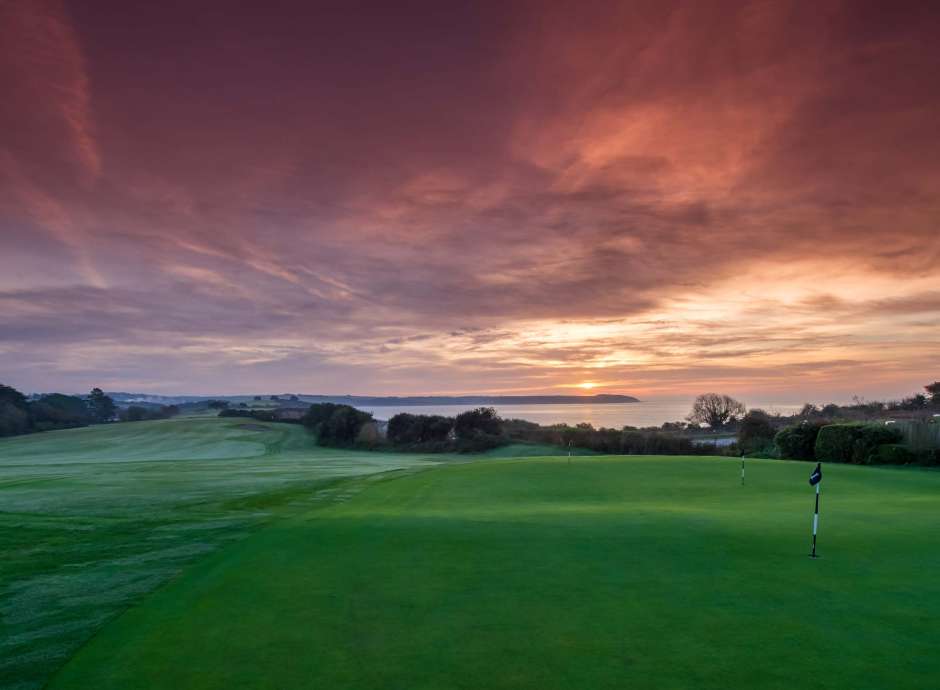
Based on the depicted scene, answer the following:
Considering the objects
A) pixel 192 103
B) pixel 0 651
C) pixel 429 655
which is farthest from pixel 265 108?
pixel 429 655

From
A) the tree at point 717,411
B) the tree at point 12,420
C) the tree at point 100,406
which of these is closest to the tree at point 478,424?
the tree at point 717,411

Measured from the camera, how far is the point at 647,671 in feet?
16.5

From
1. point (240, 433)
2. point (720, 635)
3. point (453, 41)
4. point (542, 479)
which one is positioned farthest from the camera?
point (240, 433)

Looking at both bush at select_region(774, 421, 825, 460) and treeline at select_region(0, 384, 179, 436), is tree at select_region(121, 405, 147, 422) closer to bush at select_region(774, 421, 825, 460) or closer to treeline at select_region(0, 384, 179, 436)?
treeline at select_region(0, 384, 179, 436)

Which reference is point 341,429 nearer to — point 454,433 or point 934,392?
point 454,433

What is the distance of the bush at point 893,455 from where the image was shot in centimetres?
2556

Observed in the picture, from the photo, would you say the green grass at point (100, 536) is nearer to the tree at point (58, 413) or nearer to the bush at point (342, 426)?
the bush at point (342, 426)

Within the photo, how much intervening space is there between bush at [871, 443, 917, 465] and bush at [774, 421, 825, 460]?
387 centimetres

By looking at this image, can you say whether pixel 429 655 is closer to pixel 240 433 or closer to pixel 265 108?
pixel 265 108

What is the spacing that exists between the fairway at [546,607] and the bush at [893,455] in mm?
15906

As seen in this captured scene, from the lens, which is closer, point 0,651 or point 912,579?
point 0,651

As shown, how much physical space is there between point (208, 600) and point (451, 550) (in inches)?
142

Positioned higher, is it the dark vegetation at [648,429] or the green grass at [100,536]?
the dark vegetation at [648,429]

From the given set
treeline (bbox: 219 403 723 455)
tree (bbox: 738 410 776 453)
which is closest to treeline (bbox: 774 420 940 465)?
tree (bbox: 738 410 776 453)
